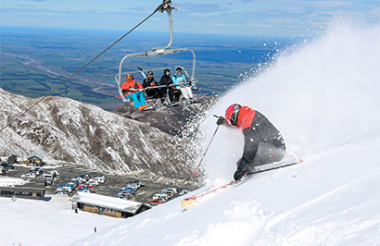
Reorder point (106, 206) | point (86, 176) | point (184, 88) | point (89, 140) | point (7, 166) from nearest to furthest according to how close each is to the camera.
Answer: point (184, 88), point (106, 206), point (86, 176), point (7, 166), point (89, 140)

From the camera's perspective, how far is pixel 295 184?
27.7ft

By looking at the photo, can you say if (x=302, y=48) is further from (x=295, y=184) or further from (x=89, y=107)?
(x=89, y=107)

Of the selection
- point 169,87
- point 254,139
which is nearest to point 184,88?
point 169,87

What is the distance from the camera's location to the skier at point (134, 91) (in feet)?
50.6

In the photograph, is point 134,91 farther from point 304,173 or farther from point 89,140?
point 89,140

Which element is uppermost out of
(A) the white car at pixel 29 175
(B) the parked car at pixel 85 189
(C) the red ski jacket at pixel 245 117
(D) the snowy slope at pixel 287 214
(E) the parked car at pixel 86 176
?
(C) the red ski jacket at pixel 245 117

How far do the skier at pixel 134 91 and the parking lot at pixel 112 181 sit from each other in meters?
39.5

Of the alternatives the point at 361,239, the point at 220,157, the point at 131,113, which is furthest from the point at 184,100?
the point at 131,113

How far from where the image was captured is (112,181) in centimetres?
6588

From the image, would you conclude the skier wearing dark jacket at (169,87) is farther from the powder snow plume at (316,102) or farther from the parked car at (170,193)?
the parked car at (170,193)

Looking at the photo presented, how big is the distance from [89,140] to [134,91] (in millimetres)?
104490

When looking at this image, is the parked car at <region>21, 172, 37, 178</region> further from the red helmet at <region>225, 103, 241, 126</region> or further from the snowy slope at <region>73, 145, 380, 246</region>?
the red helmet at <region>225, 103, 241, 126</region>

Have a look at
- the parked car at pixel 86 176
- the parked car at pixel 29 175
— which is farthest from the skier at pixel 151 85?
the parked car at pixel 29 175

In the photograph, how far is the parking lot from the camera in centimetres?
5778
